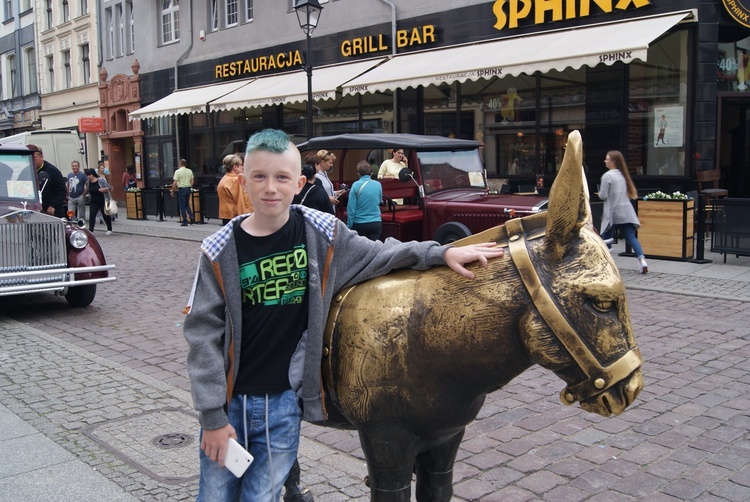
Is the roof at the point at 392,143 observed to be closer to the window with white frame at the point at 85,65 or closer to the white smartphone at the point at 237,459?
the white smartphone at the point at 237,459

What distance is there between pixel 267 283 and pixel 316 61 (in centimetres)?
1927

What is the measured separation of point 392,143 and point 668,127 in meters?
6.68

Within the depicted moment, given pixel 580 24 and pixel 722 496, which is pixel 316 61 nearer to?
pixel 580 24

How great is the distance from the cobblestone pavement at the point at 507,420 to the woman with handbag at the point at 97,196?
10.8 m

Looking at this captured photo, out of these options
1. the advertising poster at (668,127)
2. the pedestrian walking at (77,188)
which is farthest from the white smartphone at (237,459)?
the pedestrian walking at (77,188)

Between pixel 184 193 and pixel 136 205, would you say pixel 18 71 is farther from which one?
pixel 184 193

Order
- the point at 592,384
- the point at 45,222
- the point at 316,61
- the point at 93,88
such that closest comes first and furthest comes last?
1. the point at 592,384
2. the point at 45,222
3. the point at 316,61
4. the point at 93,88

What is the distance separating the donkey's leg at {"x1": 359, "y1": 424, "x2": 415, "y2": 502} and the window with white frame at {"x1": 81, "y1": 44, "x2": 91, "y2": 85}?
33766 mm

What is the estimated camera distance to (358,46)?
62.7 feet

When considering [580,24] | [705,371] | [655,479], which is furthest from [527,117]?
[655,479]

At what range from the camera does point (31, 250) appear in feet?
27.1

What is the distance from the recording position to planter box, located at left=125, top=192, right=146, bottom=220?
23.6 m

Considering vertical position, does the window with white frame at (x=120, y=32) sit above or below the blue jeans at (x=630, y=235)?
above

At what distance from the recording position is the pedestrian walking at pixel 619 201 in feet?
34.7
